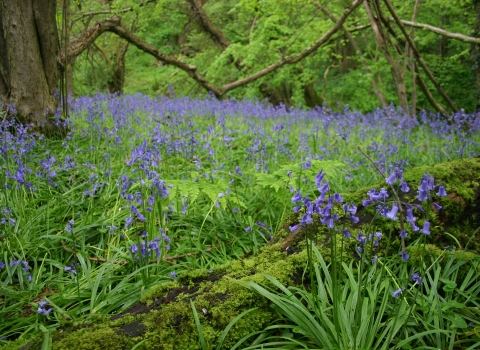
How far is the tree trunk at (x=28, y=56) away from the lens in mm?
4445

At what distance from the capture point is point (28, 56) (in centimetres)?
456

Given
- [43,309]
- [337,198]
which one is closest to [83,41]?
[43,309]

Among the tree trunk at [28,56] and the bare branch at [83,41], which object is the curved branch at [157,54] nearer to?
the bare branch at [83,41]

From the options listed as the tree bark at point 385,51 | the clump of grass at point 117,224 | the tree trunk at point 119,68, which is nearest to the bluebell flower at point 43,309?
the clump of grass at point 117,224

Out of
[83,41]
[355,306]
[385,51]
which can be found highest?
[83,41]

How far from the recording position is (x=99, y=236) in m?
3.01

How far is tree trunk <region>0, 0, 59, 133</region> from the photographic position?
175 inches

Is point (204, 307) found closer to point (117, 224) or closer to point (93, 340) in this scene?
point (93, 340)

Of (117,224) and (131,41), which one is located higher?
(131,41)

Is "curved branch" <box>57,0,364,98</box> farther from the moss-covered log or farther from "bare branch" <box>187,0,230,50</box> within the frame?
the moss-covered log

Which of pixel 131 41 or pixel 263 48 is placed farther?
pixel 263 48

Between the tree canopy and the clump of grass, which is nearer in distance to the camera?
the clump of grass

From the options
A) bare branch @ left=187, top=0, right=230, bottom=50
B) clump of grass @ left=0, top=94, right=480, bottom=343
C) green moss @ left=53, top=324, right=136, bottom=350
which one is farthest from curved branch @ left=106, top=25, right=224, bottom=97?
green moss @ left=53, top=324, right=136, bottom=350

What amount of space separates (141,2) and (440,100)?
13.0 m
